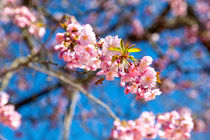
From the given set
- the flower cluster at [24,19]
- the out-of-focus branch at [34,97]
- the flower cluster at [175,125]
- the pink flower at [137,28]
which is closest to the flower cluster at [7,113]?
the flower cluster at [24,19]

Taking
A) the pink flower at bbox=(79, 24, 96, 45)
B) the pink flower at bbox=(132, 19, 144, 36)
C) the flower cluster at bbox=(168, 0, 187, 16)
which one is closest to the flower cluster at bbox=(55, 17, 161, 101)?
the pink flower at bbox=(79, 24, 96, 45)

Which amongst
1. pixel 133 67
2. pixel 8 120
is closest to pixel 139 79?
pixel 133 67

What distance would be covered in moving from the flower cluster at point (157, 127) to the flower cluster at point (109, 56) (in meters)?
0.82

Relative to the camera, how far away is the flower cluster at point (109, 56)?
932 mm

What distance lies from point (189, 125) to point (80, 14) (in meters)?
2.44

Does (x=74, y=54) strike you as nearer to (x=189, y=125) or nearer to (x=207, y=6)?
(x=189, y=125)

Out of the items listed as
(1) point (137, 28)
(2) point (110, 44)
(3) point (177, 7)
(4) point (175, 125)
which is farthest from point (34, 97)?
(2) point (110, 44)

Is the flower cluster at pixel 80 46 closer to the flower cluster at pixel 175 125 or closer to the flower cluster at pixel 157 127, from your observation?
the flower cluster at pixel 157 127

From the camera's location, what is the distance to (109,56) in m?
0.95

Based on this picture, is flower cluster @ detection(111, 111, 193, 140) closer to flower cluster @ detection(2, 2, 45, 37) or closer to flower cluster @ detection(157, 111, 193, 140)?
flower cluster @ detection(157, 111, 193, 140)

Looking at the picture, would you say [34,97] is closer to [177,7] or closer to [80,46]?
[177,7]

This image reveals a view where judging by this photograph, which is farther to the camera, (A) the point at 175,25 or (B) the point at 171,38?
(B) the point at 171,38

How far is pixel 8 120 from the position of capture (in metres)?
2.07

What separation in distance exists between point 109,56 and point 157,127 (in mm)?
1164
